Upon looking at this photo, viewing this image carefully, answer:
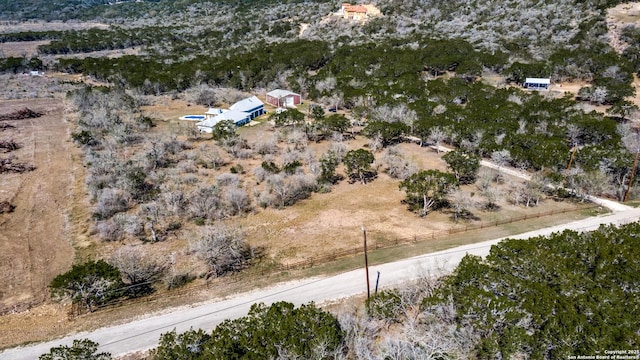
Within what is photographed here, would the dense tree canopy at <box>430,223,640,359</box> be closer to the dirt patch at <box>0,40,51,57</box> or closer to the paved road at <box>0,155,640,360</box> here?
the paved road at <box>0,155,640,360</box>

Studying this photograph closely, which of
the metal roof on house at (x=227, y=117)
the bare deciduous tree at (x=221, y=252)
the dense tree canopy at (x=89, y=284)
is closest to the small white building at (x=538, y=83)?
the metal roof on house at (x=227, y=117)

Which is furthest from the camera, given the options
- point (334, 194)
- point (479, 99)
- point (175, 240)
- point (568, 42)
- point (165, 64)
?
point (165, 64)

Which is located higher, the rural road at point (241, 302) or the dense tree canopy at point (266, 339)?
the dense tree canopy at point (266, 339)

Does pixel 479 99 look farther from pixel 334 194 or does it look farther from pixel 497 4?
pixel 497 4

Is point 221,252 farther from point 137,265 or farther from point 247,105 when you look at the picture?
point 247,105

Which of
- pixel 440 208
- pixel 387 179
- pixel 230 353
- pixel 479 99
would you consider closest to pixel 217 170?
pixel 387 179

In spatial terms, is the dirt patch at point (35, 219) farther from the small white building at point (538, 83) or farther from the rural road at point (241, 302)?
the small white building at point (538, 83)

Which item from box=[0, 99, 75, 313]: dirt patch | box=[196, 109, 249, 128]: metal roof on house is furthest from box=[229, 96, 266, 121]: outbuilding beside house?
box=[0, 99, 75, 313]: dirt patch
